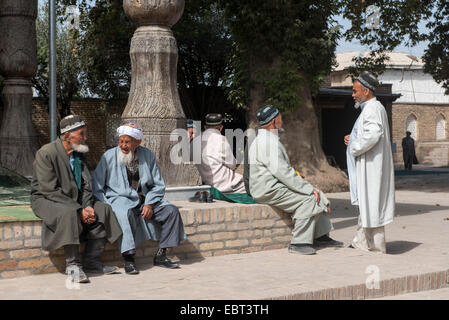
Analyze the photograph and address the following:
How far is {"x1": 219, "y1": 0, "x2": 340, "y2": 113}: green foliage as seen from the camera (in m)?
15.5

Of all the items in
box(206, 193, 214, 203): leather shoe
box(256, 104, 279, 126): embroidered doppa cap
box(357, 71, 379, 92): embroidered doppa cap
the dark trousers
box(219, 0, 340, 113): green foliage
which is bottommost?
the dark trousers

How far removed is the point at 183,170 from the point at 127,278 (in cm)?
232

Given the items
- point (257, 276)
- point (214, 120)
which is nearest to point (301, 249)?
point (257, 276)

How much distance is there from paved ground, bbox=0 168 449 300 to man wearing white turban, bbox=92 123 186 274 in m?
0.32

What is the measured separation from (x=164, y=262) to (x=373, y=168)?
2.58 m

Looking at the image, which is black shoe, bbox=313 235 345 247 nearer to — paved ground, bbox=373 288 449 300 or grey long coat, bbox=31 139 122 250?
paved ground, bbox=373 288 449 300

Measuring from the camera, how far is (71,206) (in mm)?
6297

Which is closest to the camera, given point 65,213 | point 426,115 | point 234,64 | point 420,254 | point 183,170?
point 65,213

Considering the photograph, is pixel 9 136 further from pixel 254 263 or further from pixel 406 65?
pixel 406 65

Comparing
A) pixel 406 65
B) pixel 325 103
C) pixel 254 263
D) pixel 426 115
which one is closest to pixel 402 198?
pixel 254 263

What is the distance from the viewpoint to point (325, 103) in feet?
88.4

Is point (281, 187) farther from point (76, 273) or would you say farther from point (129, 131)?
point (76, 273)

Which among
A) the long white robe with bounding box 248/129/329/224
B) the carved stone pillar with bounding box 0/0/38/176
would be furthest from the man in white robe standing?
the carved stone pillar with bounding box 0/0/38/176

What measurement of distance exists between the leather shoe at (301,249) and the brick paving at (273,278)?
88 mm
